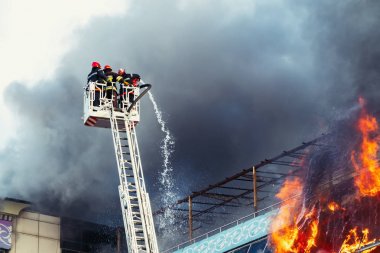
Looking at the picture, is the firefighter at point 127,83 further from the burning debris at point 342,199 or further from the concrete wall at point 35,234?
the concrete wall at point 35,234

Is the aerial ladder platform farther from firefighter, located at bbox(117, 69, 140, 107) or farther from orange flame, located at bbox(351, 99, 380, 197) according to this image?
orange flame, located at bbox(351, 99, 380, 197)

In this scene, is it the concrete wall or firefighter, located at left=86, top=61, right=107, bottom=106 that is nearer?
firefighter, located at left=86, top=61, right=107, bottom=106

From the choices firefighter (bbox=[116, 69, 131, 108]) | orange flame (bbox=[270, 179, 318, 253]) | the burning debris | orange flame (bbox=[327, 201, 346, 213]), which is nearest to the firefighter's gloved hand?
firefighter (bbox=[116, 69, 131, 108])

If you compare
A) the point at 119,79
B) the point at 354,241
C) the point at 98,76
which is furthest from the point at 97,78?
the point at 354,241

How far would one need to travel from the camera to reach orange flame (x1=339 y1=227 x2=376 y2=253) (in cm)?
2772

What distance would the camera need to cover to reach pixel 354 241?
91.9 ft

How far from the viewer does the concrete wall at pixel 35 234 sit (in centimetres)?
4381

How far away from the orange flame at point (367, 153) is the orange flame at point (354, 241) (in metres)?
1.43

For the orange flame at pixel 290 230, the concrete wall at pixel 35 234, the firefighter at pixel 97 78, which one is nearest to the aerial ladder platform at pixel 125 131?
the firefighter at pixel 97 78

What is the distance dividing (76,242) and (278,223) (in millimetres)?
16639

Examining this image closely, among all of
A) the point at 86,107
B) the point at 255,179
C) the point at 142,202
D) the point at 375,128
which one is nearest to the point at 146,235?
the point at 142,202

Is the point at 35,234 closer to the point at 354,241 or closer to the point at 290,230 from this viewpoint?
the point at 290,230

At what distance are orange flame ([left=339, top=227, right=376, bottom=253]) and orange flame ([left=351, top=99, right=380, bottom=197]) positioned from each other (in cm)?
143

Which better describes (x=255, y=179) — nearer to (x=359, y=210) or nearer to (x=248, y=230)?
(x=248, y=230)
